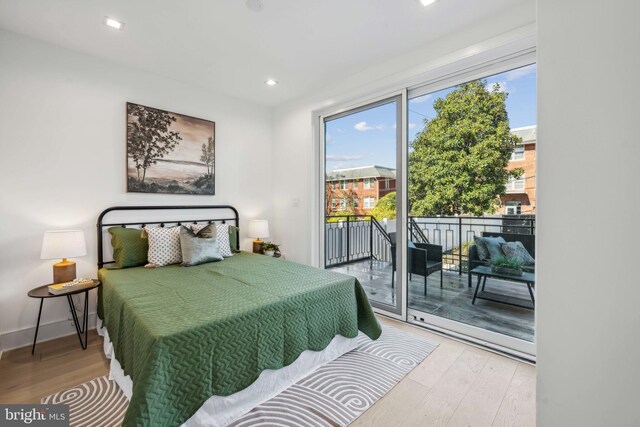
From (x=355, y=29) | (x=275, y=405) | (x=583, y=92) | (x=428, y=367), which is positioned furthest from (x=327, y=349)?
(x=355, y=29)

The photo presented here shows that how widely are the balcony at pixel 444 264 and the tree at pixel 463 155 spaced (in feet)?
0.53

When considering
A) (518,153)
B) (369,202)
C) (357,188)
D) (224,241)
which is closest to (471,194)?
(518,153)

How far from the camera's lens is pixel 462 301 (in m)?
2.92

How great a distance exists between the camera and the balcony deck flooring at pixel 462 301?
2.51 meters

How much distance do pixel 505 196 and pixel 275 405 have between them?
2.38 meters

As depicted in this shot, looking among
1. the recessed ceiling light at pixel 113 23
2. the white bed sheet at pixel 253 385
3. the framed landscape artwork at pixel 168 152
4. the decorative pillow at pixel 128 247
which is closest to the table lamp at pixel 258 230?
the framed landscape artwork at pixel 168 152

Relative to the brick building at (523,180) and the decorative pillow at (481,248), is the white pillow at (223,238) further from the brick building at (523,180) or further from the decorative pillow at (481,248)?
the brick building at (523,180)

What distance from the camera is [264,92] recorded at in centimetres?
374

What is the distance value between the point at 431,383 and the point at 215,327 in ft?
4.99

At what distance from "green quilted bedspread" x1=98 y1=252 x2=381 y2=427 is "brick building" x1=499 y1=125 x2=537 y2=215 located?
1.49m

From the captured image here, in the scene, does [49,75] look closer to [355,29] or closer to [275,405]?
[355,29]

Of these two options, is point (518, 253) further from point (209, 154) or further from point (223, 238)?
point (209, 154)

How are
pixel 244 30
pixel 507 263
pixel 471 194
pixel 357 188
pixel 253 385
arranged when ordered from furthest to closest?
pixel 357 188 → pixel 471 194 → pixel 507 263 → pixel 244 30 → pixel 253 385

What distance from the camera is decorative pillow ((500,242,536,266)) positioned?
2389 millimetres
